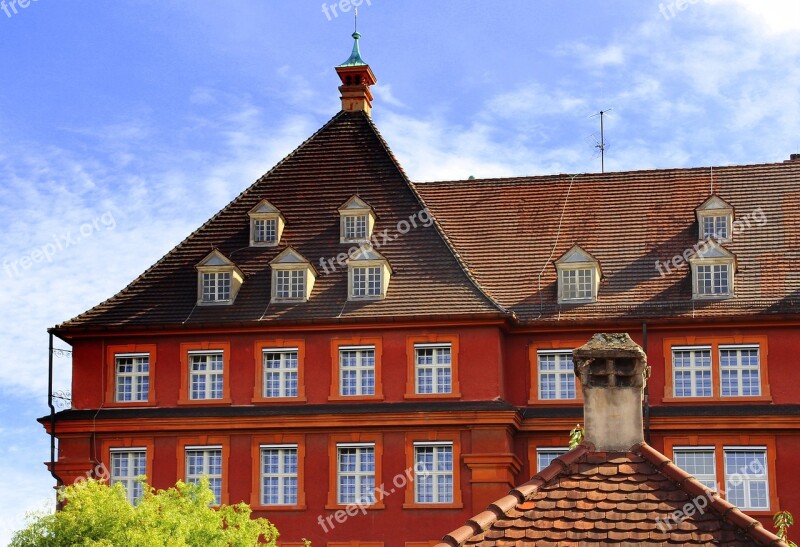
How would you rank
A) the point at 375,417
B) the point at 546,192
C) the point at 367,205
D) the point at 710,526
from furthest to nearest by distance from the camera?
the point at 546,192
the point at 367,205
the point at 375,417
the point at 710,526

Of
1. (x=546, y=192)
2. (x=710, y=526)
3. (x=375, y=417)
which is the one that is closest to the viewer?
(x=710, y=526)

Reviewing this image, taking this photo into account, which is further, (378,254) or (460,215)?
(460,215)

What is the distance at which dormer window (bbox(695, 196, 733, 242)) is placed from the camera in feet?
163

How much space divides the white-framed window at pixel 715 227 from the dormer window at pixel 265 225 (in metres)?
12.7

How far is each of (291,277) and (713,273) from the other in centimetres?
1220

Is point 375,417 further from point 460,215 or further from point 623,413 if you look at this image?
point 623,413

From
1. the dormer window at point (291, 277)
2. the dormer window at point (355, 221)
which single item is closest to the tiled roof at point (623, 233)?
the dormer window at point (355, 221)

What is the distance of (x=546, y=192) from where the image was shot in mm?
53250

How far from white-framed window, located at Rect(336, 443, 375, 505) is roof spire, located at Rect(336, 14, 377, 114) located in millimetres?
12039

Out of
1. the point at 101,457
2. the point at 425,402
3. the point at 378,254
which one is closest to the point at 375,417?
the point at 425,402

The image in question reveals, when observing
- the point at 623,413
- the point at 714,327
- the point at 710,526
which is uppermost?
the point at 714,327

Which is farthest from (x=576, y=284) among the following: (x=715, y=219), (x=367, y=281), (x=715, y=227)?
(x=367, y=281)

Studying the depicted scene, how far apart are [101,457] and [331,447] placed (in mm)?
6806
